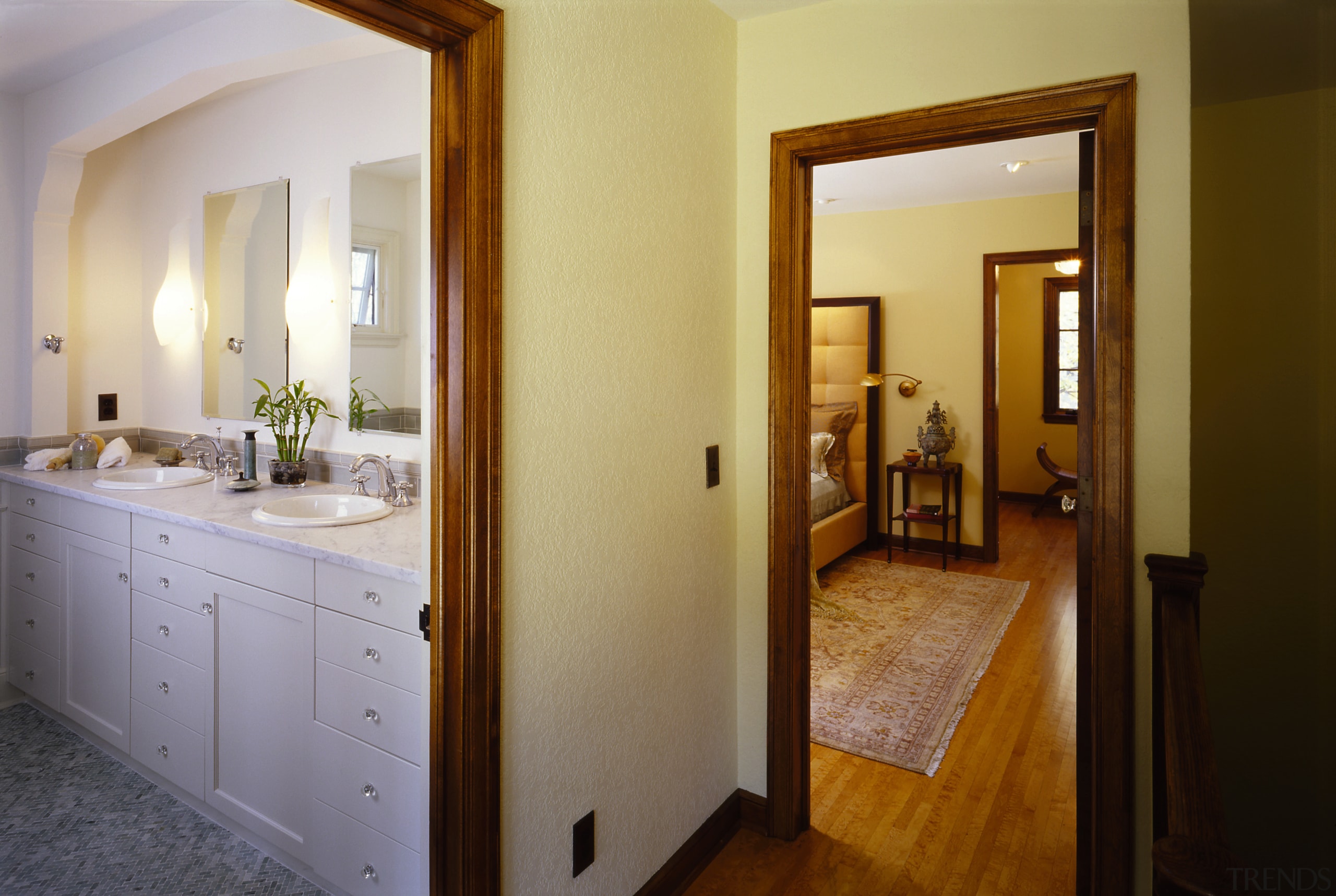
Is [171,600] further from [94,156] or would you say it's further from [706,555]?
[94,156]

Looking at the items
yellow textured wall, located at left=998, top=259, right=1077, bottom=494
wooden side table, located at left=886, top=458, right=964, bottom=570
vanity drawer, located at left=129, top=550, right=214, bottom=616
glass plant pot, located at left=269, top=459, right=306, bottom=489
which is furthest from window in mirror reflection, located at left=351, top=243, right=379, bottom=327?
yellow textured wall, located at left=998, top=259, right=1077, bottom=494

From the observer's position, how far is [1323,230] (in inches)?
87.5

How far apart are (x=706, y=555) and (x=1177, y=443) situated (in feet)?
3.96

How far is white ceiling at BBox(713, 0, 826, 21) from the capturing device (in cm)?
210

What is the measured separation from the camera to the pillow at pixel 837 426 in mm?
5793

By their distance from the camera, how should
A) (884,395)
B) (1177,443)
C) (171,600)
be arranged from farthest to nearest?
(884,395)
(171,600)
(1177,443)

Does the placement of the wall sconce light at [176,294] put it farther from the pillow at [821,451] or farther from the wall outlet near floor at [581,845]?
the pillow at [821,451]

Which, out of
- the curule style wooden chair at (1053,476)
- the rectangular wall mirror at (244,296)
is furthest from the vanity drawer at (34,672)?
the curule style wooden chair at (1053,476)

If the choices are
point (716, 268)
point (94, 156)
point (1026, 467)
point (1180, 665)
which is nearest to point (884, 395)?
point (1026, 467)

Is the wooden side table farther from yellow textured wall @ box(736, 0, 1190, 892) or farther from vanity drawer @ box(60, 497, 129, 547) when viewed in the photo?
vanity drawer @ box(60, 497, 129, 547)

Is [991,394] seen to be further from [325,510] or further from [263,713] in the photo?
[263,713]

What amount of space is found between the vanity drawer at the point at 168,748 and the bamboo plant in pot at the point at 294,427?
0.88 meters

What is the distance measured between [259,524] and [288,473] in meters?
0.78

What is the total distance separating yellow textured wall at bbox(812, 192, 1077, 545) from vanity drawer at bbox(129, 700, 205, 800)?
4.62 metres
